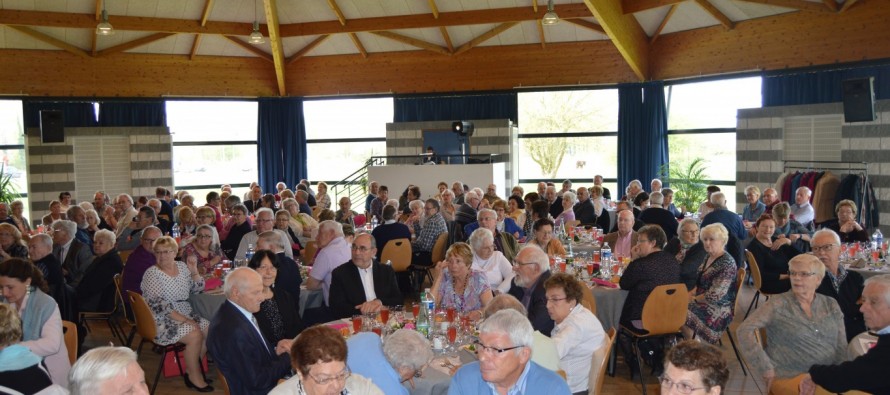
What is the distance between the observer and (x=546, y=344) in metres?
3.56

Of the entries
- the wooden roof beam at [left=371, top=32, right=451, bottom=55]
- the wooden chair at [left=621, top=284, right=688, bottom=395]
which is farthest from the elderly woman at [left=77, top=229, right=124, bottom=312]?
the wooden roof beam at [left=371, top=32, right=451, bottom=55]

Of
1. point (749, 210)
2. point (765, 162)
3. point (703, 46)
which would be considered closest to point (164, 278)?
point (749, 210)

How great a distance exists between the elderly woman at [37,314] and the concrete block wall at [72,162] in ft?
38.8

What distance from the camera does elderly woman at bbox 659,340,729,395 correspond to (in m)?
2.68

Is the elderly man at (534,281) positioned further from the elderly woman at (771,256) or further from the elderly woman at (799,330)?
the elderly woman at (771,256)

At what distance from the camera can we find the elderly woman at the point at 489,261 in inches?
234

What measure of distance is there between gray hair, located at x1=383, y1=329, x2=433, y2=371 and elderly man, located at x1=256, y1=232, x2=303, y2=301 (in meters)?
2.57

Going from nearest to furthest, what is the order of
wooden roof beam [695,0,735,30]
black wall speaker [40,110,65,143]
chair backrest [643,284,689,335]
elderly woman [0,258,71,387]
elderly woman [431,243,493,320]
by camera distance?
elderly woman [0,258,71,387] → elderly woman [431,243,493,320] → chair backrest [643,284,689,335] → wooden roof beam [695,0,735,30] → black wall speaker [40,110,65,143]

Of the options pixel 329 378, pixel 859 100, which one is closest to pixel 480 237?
pixel 329 378

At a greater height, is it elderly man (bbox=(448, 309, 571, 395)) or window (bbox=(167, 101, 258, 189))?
window (bbox=(167, 101, 258, 189))

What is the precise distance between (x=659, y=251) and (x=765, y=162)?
8.28 m

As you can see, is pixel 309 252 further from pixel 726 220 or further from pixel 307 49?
pixel 307 49

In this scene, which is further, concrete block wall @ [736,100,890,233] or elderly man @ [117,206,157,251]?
concrete block wall @ [736,100,890,233]

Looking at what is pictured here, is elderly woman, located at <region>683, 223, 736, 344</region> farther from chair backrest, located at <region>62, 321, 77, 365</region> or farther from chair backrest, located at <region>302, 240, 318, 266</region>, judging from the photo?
chair backrest, located at <region>62, 321, 77, 365</region>
